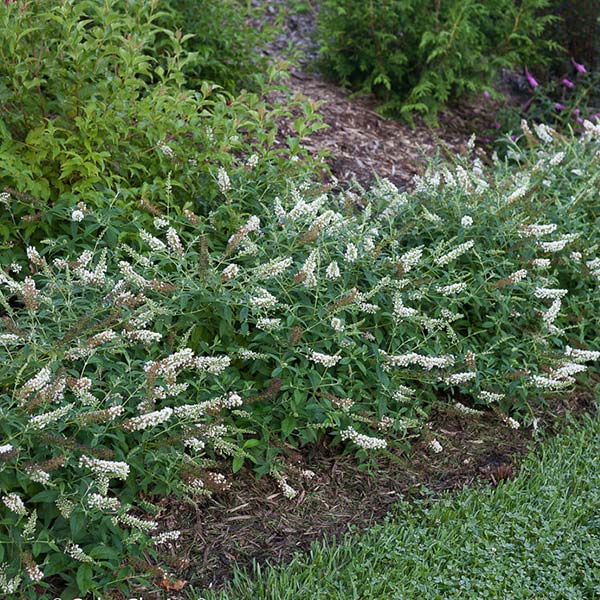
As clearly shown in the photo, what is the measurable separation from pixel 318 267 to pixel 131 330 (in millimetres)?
974

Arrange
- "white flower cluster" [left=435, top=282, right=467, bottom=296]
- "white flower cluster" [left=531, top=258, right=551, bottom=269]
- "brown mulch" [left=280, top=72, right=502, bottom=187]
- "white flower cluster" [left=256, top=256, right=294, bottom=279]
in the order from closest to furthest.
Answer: "white flower cluster" [left=256, top=256, right=294, bottom=279] → "white flower cluster" [left=435, top=282, right=467, bottom=296] → "white flower cluster" [left=531, top=258, right=551, bottom=269] → "brown mulch" [left=280, top=72, right=502, bottom=187]

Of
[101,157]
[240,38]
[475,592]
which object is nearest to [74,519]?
[475,592]

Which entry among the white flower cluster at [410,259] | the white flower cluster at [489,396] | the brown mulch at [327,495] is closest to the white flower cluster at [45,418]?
the brown mulch at [327,495]

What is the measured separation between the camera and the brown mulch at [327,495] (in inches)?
131

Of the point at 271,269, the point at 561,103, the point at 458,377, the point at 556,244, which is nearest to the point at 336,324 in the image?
the point at 271,269

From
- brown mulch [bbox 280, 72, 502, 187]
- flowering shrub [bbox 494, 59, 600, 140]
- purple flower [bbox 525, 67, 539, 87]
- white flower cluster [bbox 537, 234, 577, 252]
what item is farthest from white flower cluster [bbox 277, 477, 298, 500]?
purple flower [bbox 525, 67, 539, 87]

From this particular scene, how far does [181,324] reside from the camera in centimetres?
364

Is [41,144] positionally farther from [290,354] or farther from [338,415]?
[338,415]

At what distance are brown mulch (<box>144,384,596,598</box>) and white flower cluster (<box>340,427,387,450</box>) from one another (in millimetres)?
208

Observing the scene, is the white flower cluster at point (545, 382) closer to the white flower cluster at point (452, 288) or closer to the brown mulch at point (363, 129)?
the white flower cluster at point (452, 288)

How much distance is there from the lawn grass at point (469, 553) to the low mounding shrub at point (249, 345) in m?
0.38

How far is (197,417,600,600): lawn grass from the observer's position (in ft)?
10.2

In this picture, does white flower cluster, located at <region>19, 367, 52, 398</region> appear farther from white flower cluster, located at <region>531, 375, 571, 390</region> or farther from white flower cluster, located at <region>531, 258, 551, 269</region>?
white flower cluster, located at <region>531, 258, 551, 269</region>

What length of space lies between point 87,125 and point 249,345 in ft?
4.40
